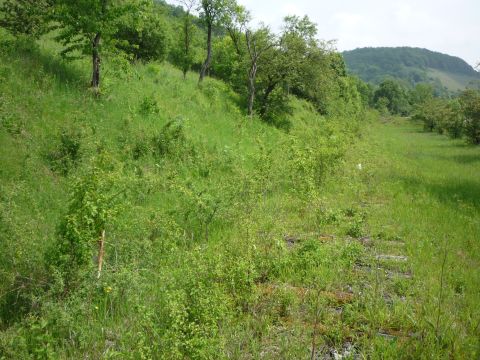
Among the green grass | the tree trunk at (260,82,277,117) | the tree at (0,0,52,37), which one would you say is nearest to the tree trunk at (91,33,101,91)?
the tree at (0,0,52,37)

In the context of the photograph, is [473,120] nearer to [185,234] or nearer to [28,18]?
[185,234]

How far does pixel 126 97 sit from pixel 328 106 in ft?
78.9

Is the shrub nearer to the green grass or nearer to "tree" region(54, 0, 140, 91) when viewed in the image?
the green grass

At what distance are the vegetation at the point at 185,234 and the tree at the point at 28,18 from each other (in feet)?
0.16

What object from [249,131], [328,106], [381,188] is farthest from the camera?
[328,106]

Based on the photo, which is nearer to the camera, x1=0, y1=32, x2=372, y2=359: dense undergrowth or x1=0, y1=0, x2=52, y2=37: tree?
x1=0, y1=32, x2=372, y2=359: dense undergrowth

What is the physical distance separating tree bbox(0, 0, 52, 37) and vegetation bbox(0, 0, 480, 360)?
49 mm

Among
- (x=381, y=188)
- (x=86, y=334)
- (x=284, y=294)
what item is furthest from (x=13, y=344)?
(x=381, y=188)

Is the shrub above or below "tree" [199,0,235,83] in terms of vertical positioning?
below

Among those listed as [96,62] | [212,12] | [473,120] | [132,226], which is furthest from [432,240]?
[473,120]

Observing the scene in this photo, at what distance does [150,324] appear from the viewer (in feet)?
12.1

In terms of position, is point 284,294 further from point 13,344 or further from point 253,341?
point 13,344

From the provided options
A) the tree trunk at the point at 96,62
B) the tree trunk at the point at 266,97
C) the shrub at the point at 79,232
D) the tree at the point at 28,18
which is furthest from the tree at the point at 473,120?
the shrub at the point at 79,232

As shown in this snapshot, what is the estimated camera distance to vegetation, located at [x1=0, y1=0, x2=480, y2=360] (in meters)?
3.92
